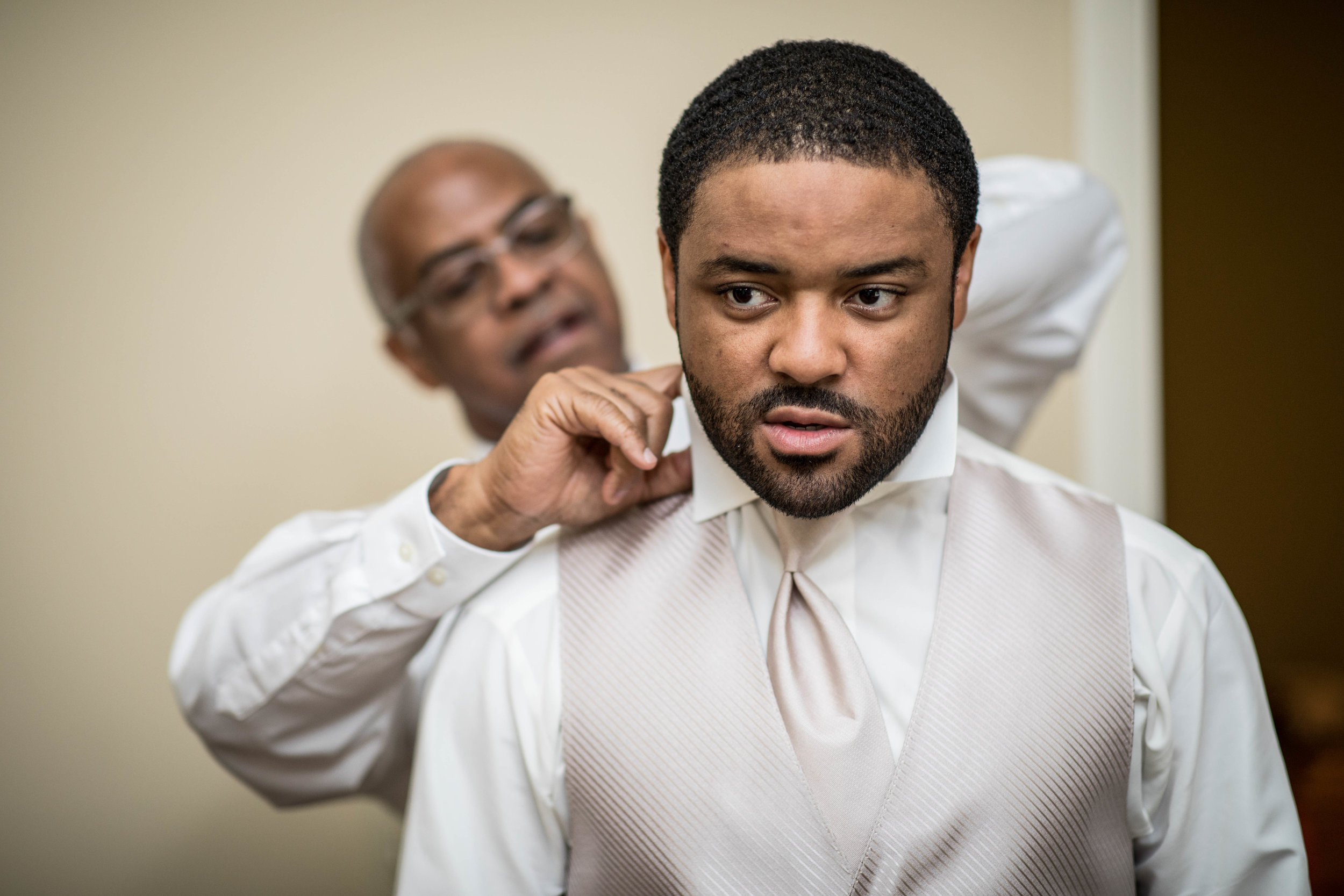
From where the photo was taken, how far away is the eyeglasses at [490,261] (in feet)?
5.20

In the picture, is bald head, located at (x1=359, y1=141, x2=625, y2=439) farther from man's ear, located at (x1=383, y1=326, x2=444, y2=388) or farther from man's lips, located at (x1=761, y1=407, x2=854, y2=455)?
man's lips, located at (x1=761, y1=407, x2=854, y2=455)

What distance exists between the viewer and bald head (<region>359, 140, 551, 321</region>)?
1594 mm

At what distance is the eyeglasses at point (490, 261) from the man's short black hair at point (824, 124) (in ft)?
2.70

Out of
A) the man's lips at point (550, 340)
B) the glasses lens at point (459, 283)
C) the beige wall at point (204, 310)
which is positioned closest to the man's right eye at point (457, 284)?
the glasses lens at point (459, 283)

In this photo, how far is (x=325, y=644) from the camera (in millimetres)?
1046

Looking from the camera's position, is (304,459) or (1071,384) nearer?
(304,459)

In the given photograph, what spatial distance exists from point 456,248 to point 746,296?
3.13ft

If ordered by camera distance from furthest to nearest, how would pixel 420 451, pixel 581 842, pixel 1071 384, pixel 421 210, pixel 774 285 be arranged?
1. pixel 1071 384
2. pixel 420 451
3. pixel 421 210
4. pixel 581 842
5. pixel 774 285

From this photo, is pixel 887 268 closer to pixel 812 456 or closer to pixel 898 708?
pixel 812 456

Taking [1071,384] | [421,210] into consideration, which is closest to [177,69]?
[421,210]

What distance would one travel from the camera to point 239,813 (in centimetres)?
196

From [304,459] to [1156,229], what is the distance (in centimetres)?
199

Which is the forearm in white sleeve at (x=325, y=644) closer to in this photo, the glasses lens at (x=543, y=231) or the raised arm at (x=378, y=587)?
the raised arm at (x=378, y=587)

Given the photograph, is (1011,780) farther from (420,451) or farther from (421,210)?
(420,451)
